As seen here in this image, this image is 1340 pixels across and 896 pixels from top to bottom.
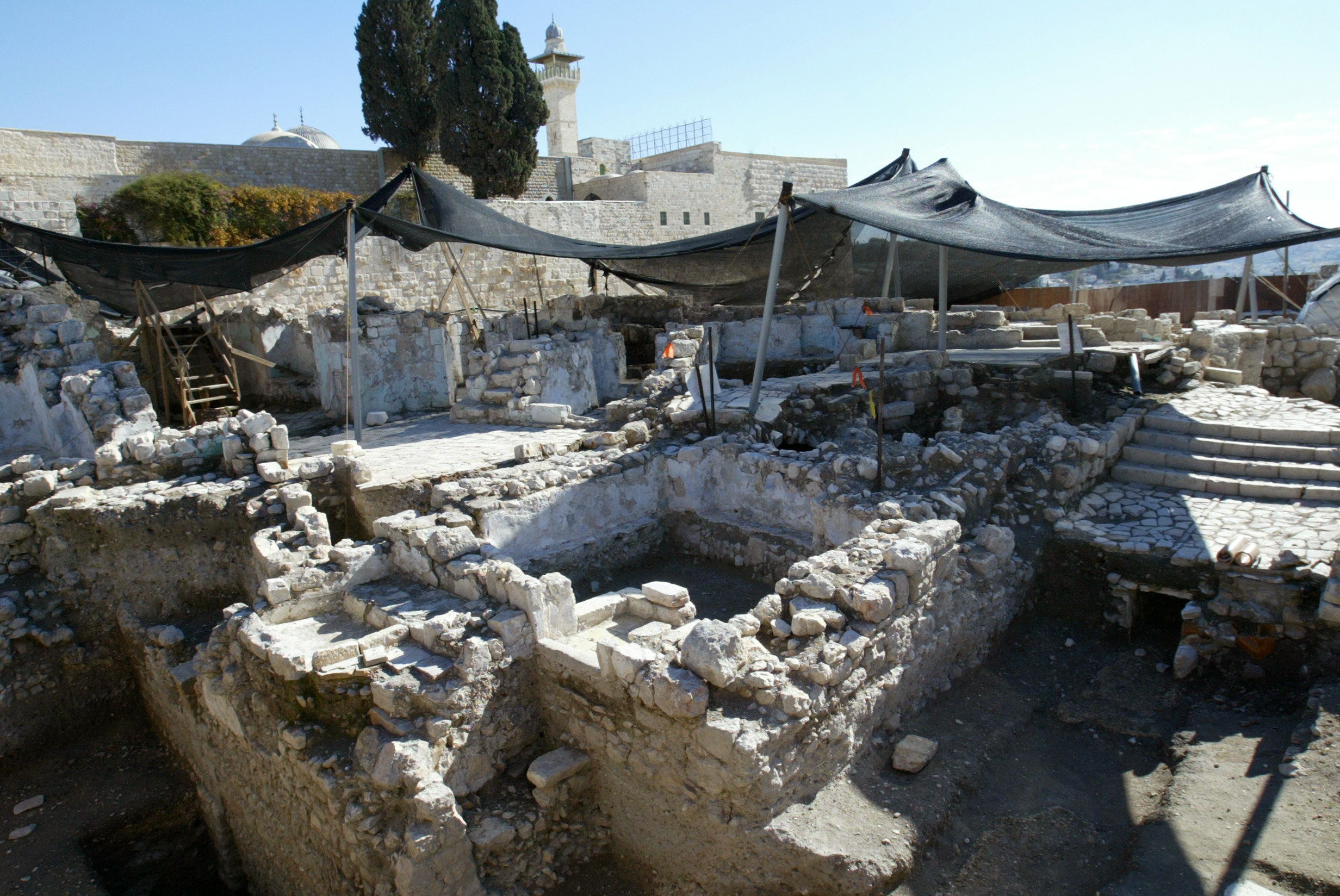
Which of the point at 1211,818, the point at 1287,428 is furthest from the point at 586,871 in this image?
the point at 1287,428

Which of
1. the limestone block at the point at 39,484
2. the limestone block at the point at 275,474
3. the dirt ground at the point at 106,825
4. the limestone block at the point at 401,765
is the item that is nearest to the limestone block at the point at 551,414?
the limestone block at the point at 275,474

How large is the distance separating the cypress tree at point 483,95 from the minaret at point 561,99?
33.1 ft

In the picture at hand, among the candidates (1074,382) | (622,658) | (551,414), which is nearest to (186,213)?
(551,414)

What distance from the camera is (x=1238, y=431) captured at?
23.1 feet

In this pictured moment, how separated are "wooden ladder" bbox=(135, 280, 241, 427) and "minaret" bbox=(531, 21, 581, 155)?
77.5 feet

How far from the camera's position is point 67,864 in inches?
227

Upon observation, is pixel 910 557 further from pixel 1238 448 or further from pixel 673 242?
pixel 673 242

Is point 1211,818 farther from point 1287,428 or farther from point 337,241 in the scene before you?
point 337,241

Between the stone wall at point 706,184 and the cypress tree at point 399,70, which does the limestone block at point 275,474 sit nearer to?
the cypress tree at point 399,70

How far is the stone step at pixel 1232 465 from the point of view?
646 cm

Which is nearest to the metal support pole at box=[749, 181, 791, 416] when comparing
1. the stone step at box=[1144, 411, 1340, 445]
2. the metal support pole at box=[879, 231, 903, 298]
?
the stone step at box=[1144, 411, 1340, 445]

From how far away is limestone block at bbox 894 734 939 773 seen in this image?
4.52m

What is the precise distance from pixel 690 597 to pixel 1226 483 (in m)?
4.52

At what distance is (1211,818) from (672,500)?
4765 mm
